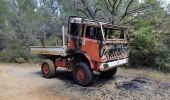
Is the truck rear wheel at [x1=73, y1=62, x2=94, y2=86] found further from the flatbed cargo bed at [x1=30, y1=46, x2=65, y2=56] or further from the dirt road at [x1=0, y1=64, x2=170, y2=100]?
the flatbed cargo bed at [x1=30, y1=46, x2=65, y2=56]

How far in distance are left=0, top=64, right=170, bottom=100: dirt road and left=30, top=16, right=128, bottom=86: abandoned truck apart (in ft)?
2.01

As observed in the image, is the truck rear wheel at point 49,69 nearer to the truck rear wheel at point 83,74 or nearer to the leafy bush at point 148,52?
the truck rear wheel at point 83,74

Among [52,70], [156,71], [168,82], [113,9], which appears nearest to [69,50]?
[52,70]

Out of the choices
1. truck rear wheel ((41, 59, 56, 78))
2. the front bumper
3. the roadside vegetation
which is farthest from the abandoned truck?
the roadside vegetation

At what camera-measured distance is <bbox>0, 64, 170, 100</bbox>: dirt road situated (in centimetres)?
812

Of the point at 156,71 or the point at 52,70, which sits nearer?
the point at 52,70

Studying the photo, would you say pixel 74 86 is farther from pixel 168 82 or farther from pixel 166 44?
pixel 166 44

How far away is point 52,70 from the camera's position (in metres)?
10.8

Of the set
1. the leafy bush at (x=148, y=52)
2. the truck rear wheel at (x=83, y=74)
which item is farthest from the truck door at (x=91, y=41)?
the leafy bush at (x=148, y=52)

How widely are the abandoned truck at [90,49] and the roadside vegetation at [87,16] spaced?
329cm

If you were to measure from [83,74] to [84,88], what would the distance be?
558mm

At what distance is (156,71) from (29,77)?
20.9 ft

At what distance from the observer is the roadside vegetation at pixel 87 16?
13.1 metres

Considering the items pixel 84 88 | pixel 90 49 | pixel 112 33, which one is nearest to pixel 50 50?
pixel 90 49
